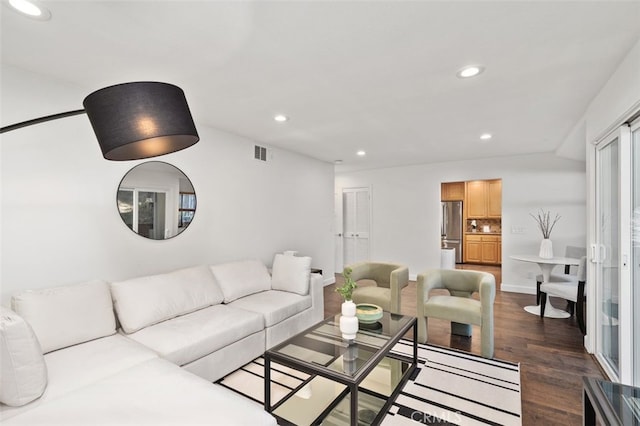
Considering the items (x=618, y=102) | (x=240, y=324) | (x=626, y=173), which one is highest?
(x=618, y=102)

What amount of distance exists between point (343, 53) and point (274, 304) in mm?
2330

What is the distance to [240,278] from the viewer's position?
3383 mm

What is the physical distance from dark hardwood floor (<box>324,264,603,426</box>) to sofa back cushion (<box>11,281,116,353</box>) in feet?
8.52

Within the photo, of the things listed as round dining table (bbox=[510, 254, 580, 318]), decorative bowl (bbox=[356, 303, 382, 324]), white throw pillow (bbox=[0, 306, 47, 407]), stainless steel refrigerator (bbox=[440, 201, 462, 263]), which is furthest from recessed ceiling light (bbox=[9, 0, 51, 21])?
stainless steel refrigerator (bbox=[440, 201, 462, 263])

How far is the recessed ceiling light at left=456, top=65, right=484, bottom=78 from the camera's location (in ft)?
7.22

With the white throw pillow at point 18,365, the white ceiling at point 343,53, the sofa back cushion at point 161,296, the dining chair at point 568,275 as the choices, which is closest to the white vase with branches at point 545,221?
the dining chair at point 568,275

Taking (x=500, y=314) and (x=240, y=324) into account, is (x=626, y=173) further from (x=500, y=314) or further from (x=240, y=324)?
(x=240, y=324)

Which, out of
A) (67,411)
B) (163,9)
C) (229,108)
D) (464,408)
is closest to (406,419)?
(464,408)

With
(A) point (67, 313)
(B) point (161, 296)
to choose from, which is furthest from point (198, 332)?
(A) point (67, 313)

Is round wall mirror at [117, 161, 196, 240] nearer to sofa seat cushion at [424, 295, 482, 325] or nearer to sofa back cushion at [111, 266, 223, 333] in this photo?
sofa back cushion at [111, 266, 223, 333]

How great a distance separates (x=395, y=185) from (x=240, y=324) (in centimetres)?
475

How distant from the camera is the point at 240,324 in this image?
8.63 feet

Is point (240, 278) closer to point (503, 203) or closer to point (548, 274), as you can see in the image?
point (548, 274)

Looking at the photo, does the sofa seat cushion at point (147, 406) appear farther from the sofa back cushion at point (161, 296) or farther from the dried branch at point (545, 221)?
the dried branch at point (545, 221)
